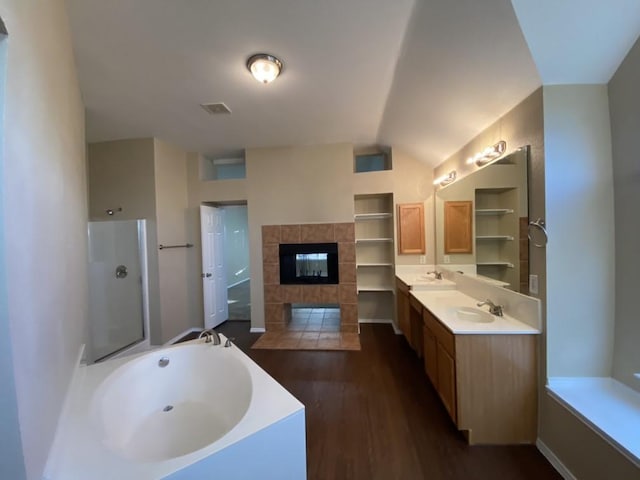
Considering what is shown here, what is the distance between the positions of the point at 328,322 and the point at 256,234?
1.94 meters

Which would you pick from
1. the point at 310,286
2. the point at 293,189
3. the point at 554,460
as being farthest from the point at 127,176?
the point at 554,460

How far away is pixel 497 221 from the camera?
2336mm

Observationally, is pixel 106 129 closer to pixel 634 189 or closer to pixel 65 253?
A: pixel 65 253

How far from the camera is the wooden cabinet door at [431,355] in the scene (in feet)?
7.66

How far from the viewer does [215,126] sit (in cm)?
331

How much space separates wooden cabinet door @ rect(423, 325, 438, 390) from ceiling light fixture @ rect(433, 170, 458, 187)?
1.86 meters

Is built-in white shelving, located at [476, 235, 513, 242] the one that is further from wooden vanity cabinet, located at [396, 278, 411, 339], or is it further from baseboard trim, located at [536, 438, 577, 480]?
baseboard trim, located at [536, 438, 577, 480]

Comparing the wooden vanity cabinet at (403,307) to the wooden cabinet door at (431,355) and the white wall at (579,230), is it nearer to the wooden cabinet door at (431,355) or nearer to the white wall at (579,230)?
the wooden cabinet door at (431,355)

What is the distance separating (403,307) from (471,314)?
4.17 feet

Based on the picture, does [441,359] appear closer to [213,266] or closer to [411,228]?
[411,228]

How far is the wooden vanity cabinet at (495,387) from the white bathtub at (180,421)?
1.25 metres

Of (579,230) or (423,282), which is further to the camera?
(423,282)

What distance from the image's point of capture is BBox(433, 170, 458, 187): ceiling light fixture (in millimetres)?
3225

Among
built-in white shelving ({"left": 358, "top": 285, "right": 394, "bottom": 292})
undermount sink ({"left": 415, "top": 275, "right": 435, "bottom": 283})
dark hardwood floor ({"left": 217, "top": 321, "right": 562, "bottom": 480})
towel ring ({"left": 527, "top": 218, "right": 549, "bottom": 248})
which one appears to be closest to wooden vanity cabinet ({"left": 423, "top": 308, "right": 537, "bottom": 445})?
dark hardwood floor ({"left": 217, "top": 321, "right": 562, "bottom": 480})
